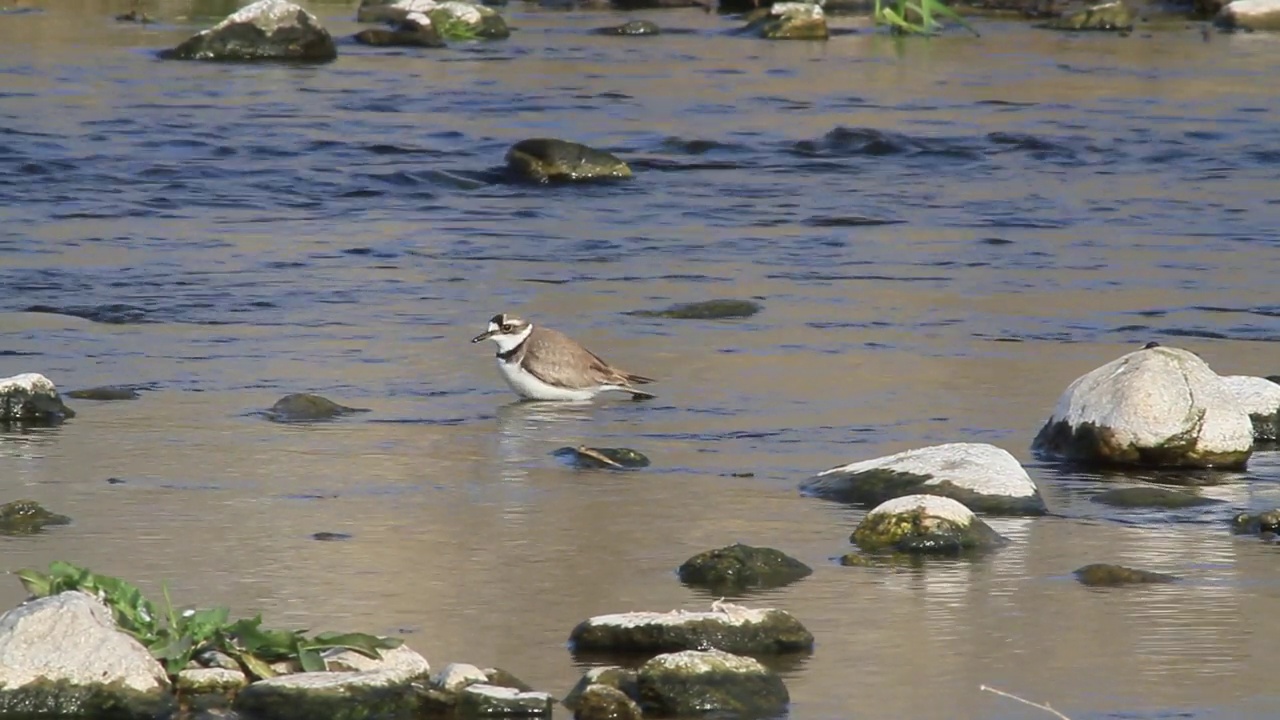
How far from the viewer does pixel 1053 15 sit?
37.5m

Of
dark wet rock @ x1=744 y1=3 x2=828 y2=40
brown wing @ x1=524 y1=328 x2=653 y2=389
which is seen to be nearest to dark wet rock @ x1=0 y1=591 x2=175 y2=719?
brown wing @ x1=524 y1=328 x2=653 y2=389

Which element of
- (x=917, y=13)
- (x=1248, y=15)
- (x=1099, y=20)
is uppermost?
(x=917, y=13)

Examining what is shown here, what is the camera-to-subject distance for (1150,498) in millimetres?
8250

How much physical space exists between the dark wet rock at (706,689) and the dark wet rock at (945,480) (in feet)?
7.82

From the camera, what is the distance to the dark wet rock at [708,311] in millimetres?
12508

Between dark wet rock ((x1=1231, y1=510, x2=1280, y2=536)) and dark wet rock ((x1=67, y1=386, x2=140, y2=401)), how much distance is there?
464 centimetres

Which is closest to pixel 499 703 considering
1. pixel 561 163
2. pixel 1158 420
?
pixel 1158 420

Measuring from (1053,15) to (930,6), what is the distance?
35.1 m

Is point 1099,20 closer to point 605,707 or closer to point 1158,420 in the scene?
point 1158,420

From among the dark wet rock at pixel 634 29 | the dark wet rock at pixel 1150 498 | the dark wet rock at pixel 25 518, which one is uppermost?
the dark wet rock at pixel 25 518

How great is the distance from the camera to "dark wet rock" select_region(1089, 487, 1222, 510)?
8188mm

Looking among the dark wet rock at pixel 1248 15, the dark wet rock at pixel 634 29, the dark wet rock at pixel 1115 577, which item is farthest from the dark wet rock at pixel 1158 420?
the dark wet rock at pixel 1248 15

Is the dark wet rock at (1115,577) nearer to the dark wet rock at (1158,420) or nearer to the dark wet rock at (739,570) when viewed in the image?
the dark wet rock at (739,570)

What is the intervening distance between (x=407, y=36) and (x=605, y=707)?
27221 mm
